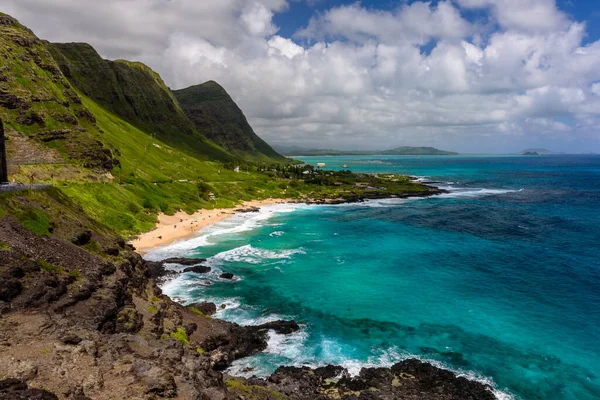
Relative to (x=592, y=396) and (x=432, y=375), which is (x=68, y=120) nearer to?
(x=432, y=375)

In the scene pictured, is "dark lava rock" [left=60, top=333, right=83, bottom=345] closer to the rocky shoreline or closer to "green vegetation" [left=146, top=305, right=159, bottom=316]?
the rocky shoreline

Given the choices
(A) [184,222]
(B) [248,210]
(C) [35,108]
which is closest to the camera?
(A) [184,222]

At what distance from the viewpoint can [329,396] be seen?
2952 cm

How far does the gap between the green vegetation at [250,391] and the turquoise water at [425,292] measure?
686 centimetres

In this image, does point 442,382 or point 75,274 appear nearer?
point 75,274

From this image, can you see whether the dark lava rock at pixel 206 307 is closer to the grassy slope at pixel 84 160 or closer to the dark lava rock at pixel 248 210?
the grassy slope at pixel 84 160

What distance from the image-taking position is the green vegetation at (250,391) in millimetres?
23953

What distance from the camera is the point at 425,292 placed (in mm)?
53156

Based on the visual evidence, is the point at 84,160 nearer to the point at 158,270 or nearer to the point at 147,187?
the point at 147,187

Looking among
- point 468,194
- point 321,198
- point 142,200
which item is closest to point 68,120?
point 142,200

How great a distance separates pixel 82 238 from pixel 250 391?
2229 centimetres

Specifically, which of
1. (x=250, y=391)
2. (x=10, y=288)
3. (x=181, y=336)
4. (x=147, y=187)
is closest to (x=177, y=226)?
(x=147, y=187)

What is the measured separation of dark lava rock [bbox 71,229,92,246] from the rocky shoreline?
118 mm

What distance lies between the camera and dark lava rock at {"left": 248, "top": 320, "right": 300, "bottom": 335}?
4050 cm
